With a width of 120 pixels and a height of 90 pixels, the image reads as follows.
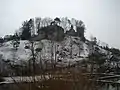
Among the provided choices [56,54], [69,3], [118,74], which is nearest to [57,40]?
[56,54]

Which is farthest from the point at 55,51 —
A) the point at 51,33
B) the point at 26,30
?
the point at 26,30

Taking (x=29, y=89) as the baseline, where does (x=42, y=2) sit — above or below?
above

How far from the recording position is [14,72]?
9.00 ft

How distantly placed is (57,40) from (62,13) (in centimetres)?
38

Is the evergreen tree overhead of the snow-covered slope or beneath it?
overhead

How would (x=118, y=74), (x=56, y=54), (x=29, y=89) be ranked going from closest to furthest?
(x=29, y=89), (x=56, y=54), (x=118, y=74)

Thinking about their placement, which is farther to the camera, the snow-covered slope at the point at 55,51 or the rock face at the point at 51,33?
the rock face at the point at 51,33

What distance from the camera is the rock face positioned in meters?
2.88

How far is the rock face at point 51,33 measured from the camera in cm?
288

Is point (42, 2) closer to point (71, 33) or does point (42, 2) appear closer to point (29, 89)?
point (71, 33)

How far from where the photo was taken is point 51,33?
2.93m

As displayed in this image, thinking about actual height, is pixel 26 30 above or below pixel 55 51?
above

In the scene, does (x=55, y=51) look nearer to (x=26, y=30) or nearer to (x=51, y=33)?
(x=51, y=33)

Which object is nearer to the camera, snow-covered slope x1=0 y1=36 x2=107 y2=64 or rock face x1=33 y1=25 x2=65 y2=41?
snow-covered slope x1=0 y1=36 x2=107 y2=64
